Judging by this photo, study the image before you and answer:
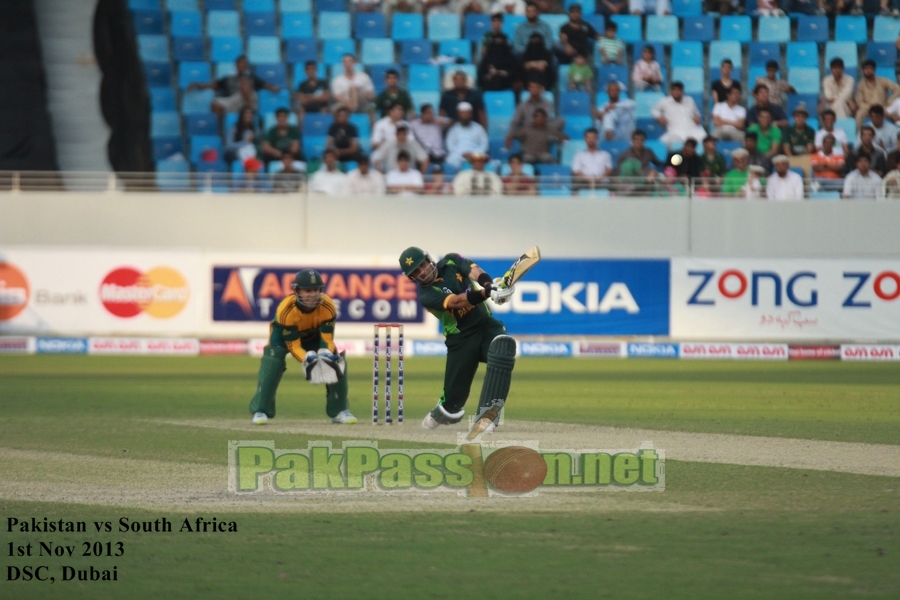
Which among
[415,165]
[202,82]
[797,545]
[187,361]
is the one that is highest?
[202,82]

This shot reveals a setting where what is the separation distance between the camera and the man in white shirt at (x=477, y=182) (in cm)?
2019

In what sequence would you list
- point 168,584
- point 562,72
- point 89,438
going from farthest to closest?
point 562,72, point 89,438, point 168,584

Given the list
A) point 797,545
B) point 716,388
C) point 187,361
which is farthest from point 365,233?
point 797,545

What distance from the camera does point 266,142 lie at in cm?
2061

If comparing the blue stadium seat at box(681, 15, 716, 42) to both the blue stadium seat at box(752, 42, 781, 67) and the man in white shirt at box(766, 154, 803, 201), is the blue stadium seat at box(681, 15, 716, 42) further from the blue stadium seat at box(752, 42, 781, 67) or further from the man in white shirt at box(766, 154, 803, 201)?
the man in white shirt at box(766, 154, 803, 201)

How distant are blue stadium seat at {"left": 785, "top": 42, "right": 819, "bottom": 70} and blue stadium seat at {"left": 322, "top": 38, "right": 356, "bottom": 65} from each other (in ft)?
26.2

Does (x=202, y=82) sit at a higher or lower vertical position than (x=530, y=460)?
higher

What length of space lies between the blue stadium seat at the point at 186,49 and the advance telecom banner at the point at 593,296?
7157mm

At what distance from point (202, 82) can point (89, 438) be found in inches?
530

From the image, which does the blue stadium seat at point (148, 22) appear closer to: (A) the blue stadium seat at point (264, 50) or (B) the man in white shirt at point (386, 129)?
(A) the blue stadium seat at point (264, 50)

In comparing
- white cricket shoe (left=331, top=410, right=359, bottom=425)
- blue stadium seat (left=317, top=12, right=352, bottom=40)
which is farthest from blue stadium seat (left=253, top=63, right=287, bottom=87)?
white cricket shoe (left=331, top=410, right=359, bottom=425)

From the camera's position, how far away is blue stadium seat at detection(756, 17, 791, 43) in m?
23.5

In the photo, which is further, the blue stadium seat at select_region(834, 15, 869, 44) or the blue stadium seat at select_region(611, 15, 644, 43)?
the blue stadium seat at select_region(834, 15, 869, 44)

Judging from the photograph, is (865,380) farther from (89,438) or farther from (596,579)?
(596,579)
